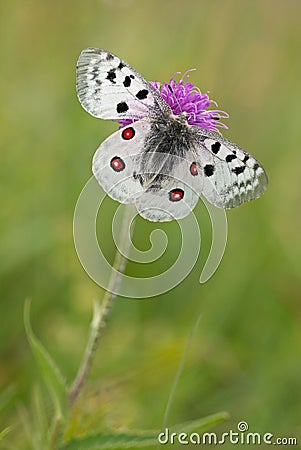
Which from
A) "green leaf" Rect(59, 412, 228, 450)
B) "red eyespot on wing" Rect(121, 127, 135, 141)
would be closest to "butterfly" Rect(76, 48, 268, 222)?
"red eyespot on wing" Rect(121, 127, 135, 141)

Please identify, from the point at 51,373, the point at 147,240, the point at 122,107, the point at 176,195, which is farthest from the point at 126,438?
the point at 147,240

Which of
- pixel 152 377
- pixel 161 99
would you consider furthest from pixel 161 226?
pixel 161 99

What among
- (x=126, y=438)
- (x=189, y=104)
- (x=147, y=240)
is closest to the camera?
(x=126, y=438)

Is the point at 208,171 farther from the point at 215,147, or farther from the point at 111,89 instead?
the point at 111,89

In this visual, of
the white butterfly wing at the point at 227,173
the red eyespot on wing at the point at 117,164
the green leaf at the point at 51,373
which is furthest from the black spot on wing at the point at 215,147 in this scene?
the green leaf at the point at 51,373

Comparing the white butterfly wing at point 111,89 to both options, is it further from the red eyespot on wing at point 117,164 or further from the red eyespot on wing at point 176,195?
the red eyespot on wing at point 176,195

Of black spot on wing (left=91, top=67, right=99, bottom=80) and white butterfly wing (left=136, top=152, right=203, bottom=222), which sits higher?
black spot on wing (left=91, top=67, right=99, bottom=80)

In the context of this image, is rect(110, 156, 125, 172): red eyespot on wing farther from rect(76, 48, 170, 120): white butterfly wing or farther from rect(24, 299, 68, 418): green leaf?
rect(24, 299, 68, 418): green leaf
